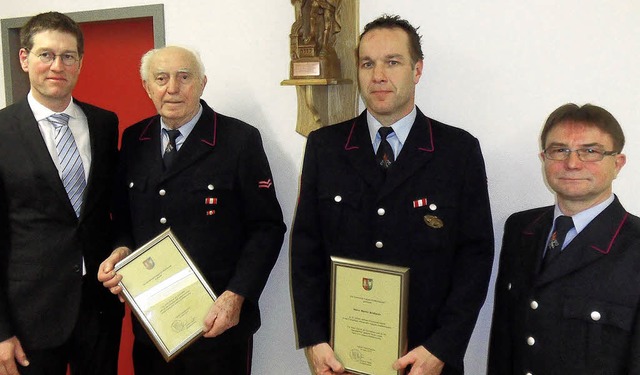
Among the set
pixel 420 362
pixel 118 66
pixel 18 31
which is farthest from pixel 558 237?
pixel 18 31

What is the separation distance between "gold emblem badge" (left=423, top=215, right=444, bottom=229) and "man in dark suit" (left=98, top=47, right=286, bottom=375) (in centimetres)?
67

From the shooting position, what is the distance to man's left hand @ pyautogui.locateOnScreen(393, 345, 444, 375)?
1.73 metres

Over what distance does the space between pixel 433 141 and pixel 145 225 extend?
116 cm

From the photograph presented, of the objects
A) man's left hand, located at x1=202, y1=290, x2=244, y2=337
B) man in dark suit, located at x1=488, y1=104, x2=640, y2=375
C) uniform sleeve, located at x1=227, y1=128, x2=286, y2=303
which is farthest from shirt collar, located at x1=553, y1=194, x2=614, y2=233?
man's left hand, located at x1=202, y1=290, x2=244, y2=337

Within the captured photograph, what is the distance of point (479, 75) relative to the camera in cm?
220

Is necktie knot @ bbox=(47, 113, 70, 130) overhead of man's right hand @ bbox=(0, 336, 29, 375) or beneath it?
overhead

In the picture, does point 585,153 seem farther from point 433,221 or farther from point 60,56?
point 60,56

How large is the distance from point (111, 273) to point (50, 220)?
31cm

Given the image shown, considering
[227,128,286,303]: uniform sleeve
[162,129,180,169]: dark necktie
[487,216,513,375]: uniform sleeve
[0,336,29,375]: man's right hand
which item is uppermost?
[162,129,180,169]: dark necktie

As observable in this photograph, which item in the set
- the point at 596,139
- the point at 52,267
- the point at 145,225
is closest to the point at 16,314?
the point at 52,267

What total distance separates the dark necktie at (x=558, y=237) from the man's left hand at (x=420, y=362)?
0.45m

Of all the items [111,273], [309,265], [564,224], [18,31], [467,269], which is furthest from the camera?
[18,31]

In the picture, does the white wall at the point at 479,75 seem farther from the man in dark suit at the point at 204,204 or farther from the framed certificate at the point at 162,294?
the framed certificate at the point at 162,294

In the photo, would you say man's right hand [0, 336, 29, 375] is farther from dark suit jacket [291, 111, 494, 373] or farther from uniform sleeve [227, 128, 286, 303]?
→ dark suit jacket [291, 111, 494, 373]
